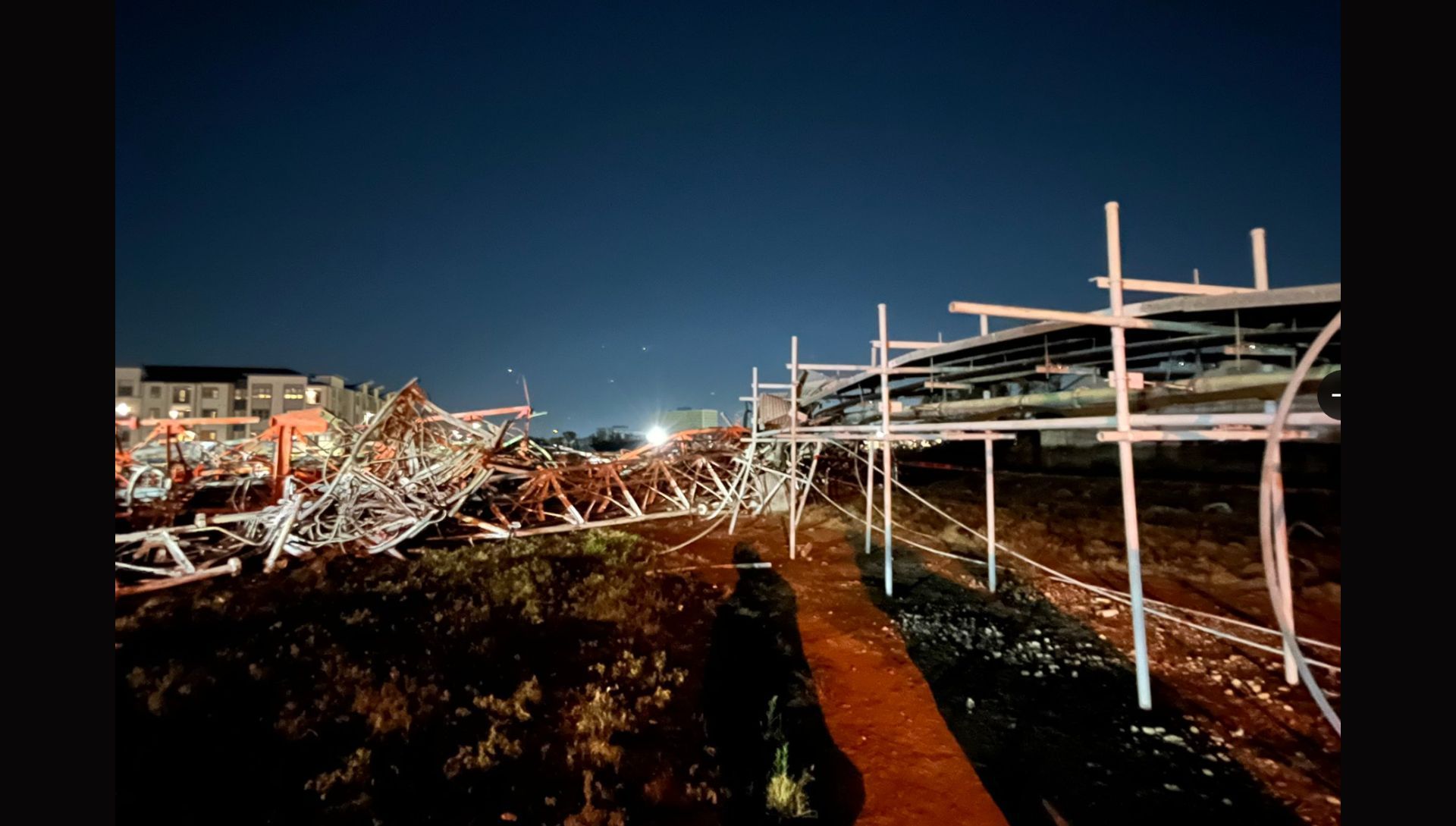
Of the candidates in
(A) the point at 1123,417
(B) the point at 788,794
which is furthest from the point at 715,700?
(A) the point at 1123,417

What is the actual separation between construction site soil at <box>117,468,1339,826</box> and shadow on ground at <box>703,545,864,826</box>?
0.03 meters

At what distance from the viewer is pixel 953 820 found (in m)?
4.12

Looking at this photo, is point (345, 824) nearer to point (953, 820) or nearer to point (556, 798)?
point (556, 798)

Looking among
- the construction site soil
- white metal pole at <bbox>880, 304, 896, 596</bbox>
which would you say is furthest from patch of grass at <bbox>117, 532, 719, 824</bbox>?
white metal pole at <bbox>880, 304, 896, 596</bbox>

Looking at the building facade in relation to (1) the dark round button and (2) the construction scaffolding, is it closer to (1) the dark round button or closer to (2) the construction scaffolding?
(2) the construction scaffolding

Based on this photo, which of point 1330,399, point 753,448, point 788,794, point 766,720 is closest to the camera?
point 1330,399

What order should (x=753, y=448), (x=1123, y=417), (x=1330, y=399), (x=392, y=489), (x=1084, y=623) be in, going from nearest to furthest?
(x=1330, y=399)
(x=1123, y=417)
(x=1084, y=623)
(x=392, y=489)
(x=753, y=448)

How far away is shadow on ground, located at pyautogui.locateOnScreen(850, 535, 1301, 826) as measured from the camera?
4.14 meters

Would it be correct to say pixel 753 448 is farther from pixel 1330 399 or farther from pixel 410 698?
pixel 1330 399

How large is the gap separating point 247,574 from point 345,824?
25.4ft

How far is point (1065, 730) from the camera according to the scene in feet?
16.6

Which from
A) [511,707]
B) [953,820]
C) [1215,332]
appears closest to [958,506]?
[1215,332]

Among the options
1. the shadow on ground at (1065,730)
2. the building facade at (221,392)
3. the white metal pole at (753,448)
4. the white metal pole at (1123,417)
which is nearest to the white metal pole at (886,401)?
the shadow on ground at (1065,730)

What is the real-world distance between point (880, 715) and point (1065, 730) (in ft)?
5.46
